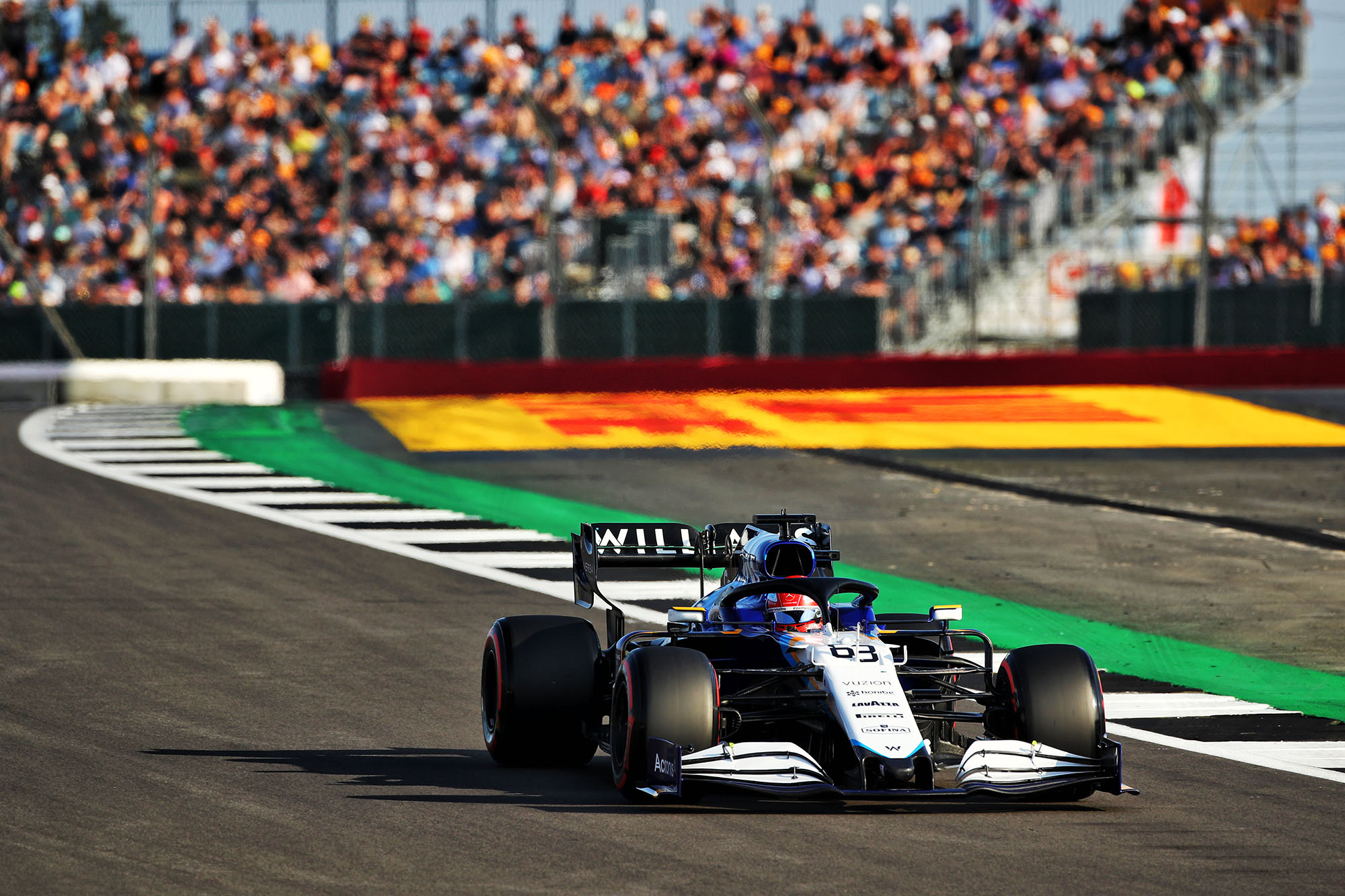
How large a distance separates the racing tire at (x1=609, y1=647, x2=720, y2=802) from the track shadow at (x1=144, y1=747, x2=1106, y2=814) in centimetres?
16

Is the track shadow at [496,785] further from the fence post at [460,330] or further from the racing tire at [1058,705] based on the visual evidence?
the fence post at [460,330]

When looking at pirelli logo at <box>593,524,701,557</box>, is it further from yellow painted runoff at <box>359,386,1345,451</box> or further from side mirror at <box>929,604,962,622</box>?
yellow painted runoff at <box>359,386,1345,451</box>

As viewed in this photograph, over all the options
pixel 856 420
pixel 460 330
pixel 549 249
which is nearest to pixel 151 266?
pixel 460 330

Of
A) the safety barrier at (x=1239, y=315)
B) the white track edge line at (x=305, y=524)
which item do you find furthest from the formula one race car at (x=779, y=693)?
the safety barrier at (x=1239, y=315)

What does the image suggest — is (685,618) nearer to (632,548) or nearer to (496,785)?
(632,548)

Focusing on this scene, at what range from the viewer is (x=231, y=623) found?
38.8ft

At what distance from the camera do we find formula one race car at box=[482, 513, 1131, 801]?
6.82 metres

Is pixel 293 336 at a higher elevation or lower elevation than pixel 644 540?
lower

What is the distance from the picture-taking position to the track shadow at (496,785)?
7.09 m

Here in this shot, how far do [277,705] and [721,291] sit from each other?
20842 mm

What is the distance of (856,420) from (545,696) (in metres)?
15.6

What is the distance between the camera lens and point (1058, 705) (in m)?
7.23

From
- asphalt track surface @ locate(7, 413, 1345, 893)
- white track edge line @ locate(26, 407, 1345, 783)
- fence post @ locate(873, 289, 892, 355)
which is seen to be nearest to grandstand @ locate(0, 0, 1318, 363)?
fence post @ locate(873, 289, 892, 355)

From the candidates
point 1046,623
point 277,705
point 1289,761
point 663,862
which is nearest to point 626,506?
point 1046,623
